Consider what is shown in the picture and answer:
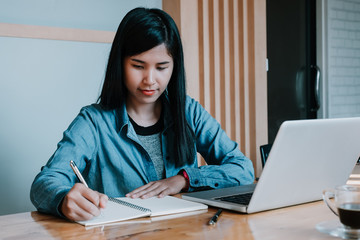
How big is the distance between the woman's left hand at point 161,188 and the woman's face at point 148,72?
1.17 ft

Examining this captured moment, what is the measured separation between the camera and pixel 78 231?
1.02 m

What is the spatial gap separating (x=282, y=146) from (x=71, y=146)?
2.56 ft

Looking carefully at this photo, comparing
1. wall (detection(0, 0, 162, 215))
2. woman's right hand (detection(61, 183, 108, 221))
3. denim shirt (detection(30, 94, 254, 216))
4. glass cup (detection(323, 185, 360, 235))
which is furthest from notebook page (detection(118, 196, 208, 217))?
wall (detection(0, 0, 162, 215))

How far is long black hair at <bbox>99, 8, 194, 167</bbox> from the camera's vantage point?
1.66 meters

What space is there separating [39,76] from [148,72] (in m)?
1.16

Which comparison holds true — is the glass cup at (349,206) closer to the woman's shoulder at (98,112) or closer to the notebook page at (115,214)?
the notebook page at (115,214)

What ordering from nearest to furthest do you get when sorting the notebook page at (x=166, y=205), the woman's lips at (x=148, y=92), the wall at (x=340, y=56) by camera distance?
1. the notebook page at (x=166, y=205)
2. the woman's lips at (x=148, y=92)
3. the wall at (x=340, y=56)

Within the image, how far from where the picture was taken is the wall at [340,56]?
455 cm

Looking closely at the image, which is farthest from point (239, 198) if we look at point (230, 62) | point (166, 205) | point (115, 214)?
point (230, 62)

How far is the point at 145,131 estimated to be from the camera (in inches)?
72.2

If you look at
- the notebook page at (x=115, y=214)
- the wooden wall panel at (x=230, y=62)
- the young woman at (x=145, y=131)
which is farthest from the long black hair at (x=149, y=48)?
the wooden wall panel at (x=230, y=62)

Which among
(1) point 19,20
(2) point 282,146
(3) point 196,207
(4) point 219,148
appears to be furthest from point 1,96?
(2) point 282,146

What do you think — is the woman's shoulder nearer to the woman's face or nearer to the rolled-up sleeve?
the woman's face

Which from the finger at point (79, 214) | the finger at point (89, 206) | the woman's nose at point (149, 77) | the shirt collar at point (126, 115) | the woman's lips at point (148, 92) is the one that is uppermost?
the woman's nose at point (149, 77)
